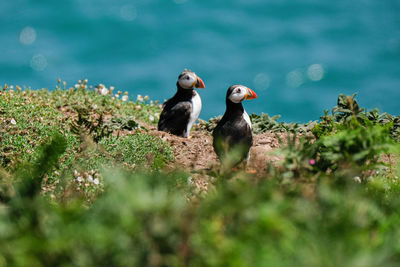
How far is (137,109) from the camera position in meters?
9.59

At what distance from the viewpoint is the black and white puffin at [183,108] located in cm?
759

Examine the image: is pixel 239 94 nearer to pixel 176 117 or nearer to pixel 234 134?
pixel 234 134

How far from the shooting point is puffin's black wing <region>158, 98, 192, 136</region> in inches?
301

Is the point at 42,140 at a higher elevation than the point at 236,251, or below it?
higher

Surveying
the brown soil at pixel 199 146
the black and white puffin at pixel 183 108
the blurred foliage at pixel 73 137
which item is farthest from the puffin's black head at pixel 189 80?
the blurred foliage at pixel 73 137

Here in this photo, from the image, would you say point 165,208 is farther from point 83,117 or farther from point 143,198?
point 83,117

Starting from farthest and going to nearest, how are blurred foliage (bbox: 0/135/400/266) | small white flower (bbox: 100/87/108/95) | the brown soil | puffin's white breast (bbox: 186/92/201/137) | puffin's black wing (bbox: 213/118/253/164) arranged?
small white flower (bbox: 100/87/108/95) < puffin's white breast (bbox: 186/92/201/137) < the brown soil < puffin's black wing (bbox: 213/118/253/164) < blurred foliage (bbox: 0/135/400/266)

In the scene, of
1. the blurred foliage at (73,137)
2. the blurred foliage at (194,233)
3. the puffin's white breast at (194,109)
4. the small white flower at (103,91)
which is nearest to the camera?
the blurred foliage at (194,233)

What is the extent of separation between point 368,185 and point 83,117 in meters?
2.99

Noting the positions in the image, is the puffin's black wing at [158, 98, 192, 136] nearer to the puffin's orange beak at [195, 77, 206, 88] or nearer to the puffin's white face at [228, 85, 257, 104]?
the puffin's orange beak at [195, 77, 206, 88]

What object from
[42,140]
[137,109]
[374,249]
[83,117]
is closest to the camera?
[374,249]

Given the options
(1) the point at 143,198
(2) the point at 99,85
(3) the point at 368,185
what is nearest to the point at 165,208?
(1) the point at 143,198

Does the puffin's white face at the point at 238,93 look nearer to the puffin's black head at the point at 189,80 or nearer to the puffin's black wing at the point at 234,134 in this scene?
the puffin's black wing at the point at 234,134

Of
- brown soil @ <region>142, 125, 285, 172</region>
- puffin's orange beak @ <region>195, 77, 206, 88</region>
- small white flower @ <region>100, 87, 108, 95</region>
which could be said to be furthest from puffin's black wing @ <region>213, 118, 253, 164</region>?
small white flower @ <region>100, 87, 108, 95</region>
